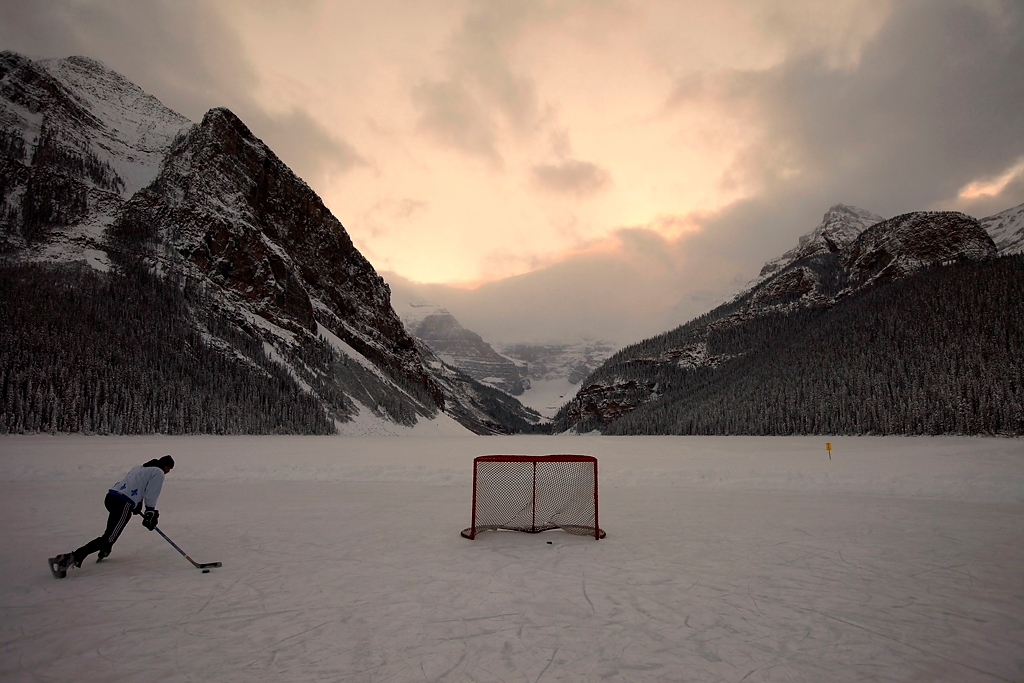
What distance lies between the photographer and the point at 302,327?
118m

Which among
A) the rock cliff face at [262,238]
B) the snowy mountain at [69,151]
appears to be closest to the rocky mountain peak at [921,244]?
the rock cliff face at [262,238]

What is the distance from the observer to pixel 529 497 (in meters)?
15.3

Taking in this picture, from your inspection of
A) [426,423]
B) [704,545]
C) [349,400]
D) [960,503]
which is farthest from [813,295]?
[704,545]

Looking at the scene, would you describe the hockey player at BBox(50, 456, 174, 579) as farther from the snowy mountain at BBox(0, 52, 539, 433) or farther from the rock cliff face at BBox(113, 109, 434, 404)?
the rock cliff face at BBox(113, 109, 434, 404)

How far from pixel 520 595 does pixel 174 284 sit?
11484cm

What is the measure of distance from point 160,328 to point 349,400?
36.0 meters

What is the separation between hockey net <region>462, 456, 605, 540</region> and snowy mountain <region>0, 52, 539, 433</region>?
67.1m

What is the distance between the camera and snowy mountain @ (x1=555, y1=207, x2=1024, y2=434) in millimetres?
78000

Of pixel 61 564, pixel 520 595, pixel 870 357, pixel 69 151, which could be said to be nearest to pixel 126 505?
pixel 61 564

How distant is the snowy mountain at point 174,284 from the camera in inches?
2712

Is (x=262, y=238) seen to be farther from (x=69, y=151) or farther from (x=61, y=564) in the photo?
(x=61, y=564)

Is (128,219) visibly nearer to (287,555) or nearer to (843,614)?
(287,555)

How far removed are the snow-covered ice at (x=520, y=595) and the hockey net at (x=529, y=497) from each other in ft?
2.21

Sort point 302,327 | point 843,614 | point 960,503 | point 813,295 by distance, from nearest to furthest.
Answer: point 843,614 → point 960,503 → point 302,327 → point 813,295
